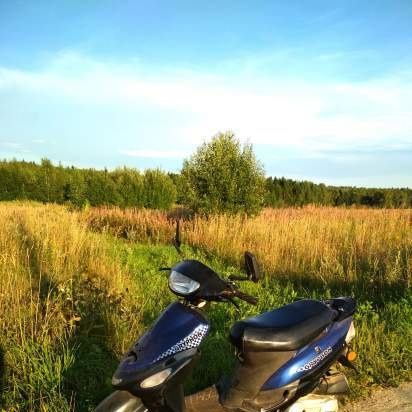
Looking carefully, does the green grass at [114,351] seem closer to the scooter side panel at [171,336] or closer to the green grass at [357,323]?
the green grass at [357,323]

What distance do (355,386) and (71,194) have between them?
75.7 ft

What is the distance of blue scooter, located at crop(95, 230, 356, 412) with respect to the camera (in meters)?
2.31

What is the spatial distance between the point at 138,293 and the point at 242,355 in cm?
372

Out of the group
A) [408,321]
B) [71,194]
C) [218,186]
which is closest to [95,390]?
[408,321]

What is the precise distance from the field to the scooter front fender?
48.1 inches

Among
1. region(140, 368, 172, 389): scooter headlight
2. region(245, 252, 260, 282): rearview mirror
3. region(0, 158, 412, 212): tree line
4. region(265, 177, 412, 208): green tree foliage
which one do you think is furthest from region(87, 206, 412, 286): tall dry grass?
region(265, 177, 412, 208): green tree foliage

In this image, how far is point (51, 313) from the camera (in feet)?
14.0

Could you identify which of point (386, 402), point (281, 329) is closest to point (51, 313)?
point (281, 329)

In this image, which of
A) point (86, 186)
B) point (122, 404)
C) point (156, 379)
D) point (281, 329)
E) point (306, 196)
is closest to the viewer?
point (156, 379)

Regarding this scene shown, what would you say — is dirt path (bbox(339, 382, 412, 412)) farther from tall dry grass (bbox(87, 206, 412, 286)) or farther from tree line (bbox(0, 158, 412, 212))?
tree line (bbox(0, 158, 412, 212))

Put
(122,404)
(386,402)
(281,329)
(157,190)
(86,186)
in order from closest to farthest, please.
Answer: (122,404) → (281,329) → (386,402) → (157,190) → (86,186)

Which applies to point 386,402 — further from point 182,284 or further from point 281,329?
point 182,284

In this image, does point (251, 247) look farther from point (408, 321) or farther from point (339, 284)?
point (408, 321)

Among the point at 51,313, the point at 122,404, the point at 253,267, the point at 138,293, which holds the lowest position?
the point at 138,293
